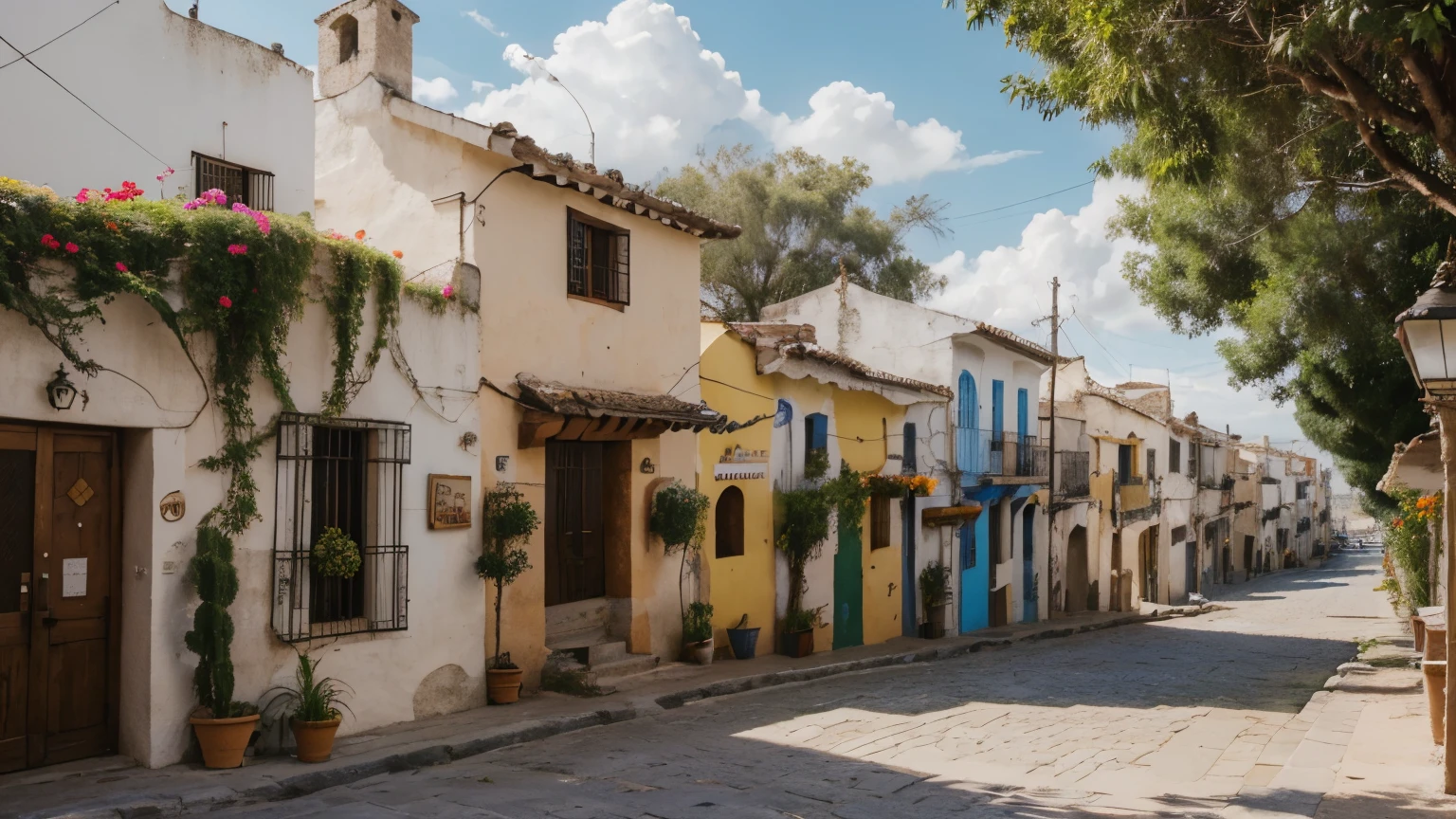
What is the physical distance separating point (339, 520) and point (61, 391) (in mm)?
2962

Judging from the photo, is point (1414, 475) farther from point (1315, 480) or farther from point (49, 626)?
point (1315, 480)

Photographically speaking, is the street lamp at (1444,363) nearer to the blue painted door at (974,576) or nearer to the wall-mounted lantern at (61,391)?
the wall-mounted lantern at (61,391)

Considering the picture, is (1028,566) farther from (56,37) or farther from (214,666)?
(56,37)

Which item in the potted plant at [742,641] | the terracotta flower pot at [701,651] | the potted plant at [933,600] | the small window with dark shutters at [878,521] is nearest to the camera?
the terracotta flower pot at [701,651]

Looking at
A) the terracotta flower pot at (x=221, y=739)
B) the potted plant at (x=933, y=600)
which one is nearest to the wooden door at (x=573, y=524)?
the terracotta flower pot at (x=221, y=739)

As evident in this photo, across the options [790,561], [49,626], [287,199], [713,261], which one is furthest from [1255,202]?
[713,261]

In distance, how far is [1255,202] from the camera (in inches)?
526

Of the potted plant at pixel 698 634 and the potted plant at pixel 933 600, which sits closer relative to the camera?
the potted plant at pixel 698 634

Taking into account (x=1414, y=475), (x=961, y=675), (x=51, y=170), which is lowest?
(x=961, y=675)

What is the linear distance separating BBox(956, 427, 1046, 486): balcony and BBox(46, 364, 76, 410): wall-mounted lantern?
727 inches

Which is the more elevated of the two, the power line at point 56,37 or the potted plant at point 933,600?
the power line at point 56,37

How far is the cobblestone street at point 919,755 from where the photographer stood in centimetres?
734

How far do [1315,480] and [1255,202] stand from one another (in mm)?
86595

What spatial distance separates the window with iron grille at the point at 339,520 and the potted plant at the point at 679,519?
423cm
